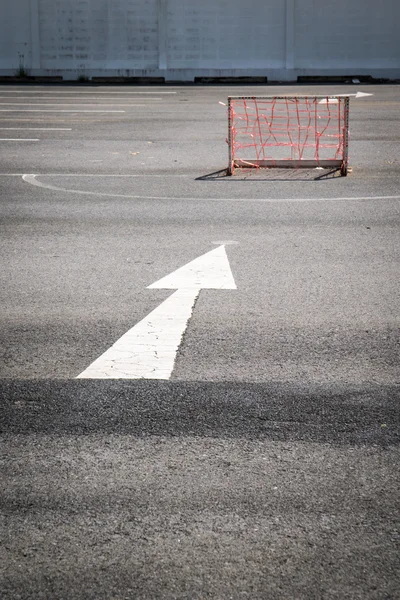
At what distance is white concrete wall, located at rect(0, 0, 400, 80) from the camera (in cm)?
3788

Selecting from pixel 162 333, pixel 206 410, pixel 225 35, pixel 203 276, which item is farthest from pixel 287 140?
pixel 225 35

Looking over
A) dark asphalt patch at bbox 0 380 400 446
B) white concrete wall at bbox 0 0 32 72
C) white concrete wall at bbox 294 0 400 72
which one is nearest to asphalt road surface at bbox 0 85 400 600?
dark asphalt patch at bbox 0 380 400 446

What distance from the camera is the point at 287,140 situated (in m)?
20.0

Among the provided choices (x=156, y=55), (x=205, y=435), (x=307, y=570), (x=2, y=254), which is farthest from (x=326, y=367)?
(x=156, y=55)

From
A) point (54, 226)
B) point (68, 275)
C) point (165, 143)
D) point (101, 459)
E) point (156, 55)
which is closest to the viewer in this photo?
point (101, 459)

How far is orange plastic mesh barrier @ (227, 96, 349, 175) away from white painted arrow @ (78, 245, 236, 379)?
5704 mm

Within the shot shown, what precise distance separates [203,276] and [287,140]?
11.6m

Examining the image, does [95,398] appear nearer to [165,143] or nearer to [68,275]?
[68,275]

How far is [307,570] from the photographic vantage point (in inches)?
159

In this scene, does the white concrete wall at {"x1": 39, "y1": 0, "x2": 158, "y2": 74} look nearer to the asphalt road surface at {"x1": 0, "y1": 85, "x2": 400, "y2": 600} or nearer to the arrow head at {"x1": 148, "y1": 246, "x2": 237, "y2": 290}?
the asphalt road surface at {"x1": 0, "y1": 85, "x2": 400, "y2": 600}

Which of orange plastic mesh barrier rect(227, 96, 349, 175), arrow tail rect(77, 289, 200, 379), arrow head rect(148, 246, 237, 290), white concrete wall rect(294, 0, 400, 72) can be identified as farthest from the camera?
white concrete wall rect(294, 0, 400, 72)

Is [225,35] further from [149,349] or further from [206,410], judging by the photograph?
[206,410]

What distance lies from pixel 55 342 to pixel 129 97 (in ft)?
79.6

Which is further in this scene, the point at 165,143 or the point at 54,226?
the point at 165,143
